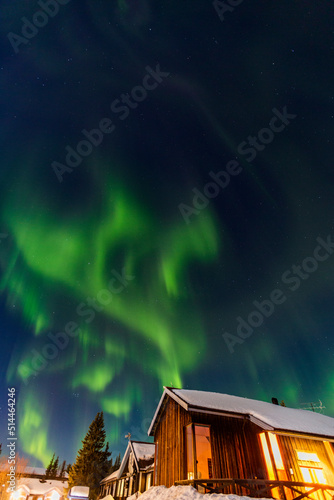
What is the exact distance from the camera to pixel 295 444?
16328 millimetres

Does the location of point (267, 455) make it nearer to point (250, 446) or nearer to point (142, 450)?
point (250, 446)

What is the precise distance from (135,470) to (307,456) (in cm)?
2096

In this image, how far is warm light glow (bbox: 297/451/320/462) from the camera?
635 inches

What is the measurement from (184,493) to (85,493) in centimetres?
3476

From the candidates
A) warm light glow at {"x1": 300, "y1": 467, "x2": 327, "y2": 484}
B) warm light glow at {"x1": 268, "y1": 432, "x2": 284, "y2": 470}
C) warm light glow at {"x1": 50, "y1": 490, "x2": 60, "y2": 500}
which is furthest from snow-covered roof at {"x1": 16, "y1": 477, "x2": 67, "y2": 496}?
warm light glow at {"x1": 300, "y1": 467, "x2": 327, "y2": 484}

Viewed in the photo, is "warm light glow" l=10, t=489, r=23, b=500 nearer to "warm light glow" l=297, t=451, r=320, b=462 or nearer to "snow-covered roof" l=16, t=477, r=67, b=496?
"snow-covered roof" l=16, t=477, r=67, b=496

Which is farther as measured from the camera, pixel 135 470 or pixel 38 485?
pixel 38 485

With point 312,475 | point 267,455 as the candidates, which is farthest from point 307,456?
point 267,455

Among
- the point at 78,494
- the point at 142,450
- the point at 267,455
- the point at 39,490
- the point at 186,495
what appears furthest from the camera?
the point at 39,490

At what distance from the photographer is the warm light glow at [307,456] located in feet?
52.9

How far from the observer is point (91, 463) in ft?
161

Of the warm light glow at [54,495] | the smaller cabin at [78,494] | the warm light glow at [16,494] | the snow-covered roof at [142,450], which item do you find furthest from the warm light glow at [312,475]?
the warm light glow at [16,494]

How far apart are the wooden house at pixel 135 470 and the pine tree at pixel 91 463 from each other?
13082 millimetres

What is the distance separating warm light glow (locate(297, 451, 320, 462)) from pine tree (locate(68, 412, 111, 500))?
45.8 meters
